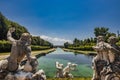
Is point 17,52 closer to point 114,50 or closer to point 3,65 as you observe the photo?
point 3,65

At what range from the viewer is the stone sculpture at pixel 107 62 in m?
6.68

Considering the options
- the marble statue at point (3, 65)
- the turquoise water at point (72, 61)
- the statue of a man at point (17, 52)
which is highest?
the statue of a man at point (17, 52)

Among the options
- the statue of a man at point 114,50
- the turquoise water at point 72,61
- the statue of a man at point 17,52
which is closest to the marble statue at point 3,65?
the statue of a man at point 17,52

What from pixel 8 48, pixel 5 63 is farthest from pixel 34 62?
pixel 8 48

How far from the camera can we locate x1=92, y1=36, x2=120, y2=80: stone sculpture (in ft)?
21.9

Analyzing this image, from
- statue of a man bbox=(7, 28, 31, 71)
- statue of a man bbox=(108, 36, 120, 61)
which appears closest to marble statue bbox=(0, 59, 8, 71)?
A: statue of a man bbox=(7, 28, 31, 71)

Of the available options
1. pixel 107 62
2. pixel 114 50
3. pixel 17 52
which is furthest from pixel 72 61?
pixel 17 52

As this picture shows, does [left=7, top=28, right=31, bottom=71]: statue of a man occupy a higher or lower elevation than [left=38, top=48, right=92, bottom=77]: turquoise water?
higher

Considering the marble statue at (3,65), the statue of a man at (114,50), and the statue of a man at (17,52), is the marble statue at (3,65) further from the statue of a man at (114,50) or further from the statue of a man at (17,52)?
the statue of a man at (114,50)

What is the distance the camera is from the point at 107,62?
22.3ft

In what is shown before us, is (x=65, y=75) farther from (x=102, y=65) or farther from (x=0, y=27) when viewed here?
(x=0, y=27)

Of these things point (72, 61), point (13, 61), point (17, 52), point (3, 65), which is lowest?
point (72, 61)

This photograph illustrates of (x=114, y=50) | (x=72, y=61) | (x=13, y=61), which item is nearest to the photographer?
(x=13, y=61)

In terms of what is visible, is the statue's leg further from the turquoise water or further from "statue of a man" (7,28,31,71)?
the turquoise water
